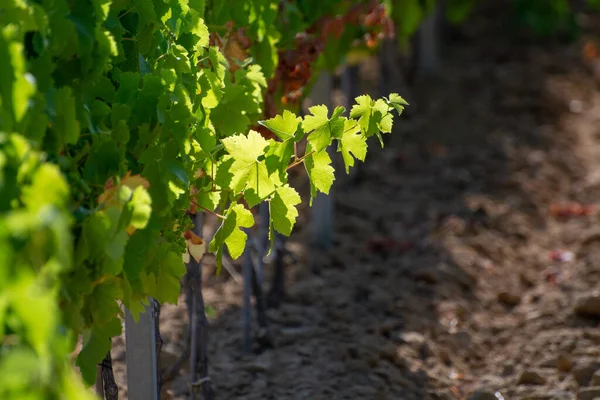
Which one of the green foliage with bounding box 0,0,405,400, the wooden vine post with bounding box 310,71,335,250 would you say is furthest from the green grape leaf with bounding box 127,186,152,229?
the wooden vine post with bounding box 310,71,335,250

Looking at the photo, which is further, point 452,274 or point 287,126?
point 452,274

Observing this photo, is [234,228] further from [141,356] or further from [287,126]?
[141,356]

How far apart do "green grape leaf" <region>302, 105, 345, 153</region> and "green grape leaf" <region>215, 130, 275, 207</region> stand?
0.40 ft

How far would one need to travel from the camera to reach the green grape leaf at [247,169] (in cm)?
244

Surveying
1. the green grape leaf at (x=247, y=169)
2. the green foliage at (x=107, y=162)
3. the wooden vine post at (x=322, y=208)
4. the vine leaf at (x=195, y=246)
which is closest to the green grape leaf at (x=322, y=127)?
the green foliage at (x=107, y=162)

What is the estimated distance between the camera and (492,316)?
4.77m

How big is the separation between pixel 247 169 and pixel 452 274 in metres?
2.79

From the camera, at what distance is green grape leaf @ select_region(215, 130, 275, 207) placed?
8.00 ft

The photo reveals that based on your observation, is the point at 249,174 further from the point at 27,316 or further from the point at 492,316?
the point at 492,316

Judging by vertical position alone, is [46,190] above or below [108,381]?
above

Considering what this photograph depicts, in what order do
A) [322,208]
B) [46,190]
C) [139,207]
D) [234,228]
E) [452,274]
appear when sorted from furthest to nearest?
1. [322,208]
2. [452,274]
3. [234,228]
4. [139,207]
5. [46,190]

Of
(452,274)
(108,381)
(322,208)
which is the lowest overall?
(108,381)

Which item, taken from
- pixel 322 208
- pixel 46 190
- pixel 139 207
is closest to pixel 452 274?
pixel 322 208

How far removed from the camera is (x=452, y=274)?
5.06 metres
